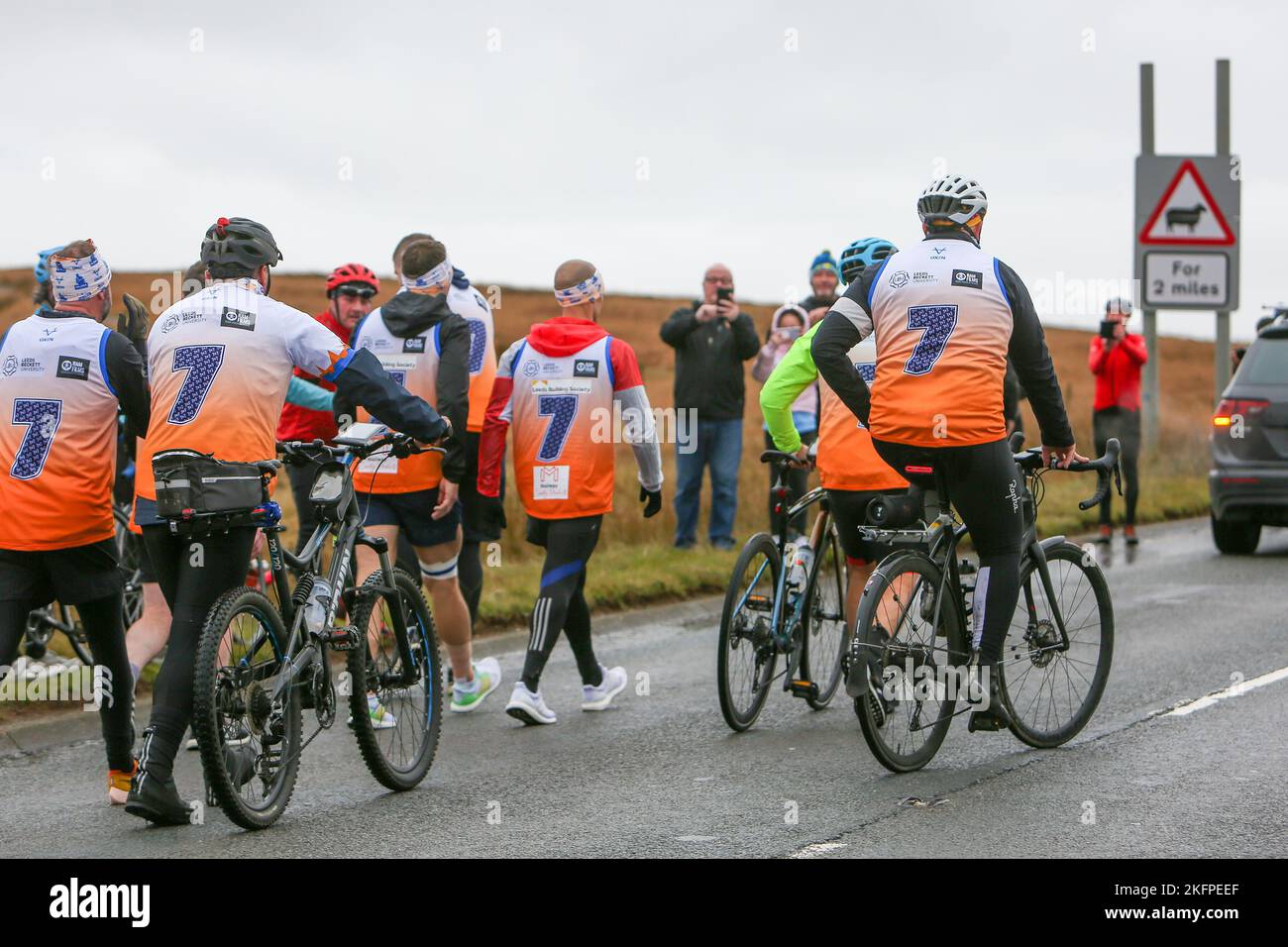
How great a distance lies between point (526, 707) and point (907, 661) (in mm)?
2021

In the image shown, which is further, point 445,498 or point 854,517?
point 445,498

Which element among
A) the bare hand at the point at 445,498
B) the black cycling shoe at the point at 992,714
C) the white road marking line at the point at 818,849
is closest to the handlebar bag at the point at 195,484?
the bare hand at the point at 445,498

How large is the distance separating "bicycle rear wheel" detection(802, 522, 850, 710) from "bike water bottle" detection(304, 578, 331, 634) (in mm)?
2442

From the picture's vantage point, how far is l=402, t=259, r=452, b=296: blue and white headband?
8281mm

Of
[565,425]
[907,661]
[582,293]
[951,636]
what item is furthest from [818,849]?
[582,293]

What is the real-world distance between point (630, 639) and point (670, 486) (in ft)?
28.3

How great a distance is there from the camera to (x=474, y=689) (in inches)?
346

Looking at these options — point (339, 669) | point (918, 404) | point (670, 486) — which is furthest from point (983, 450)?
point (670, 486)

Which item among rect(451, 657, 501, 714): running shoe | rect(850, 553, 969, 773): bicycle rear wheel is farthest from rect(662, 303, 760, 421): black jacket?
rect(850, 553, 969, 773): bicycle rear wheel

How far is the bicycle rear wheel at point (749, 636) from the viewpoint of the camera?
7.77 meters

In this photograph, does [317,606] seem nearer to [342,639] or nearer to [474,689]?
[342,639]

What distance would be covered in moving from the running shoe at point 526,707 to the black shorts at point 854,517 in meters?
1.58

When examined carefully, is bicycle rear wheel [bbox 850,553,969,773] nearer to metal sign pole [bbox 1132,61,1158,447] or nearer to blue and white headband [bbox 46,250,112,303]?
blue and white headband [bbox 46,250,112,303]
